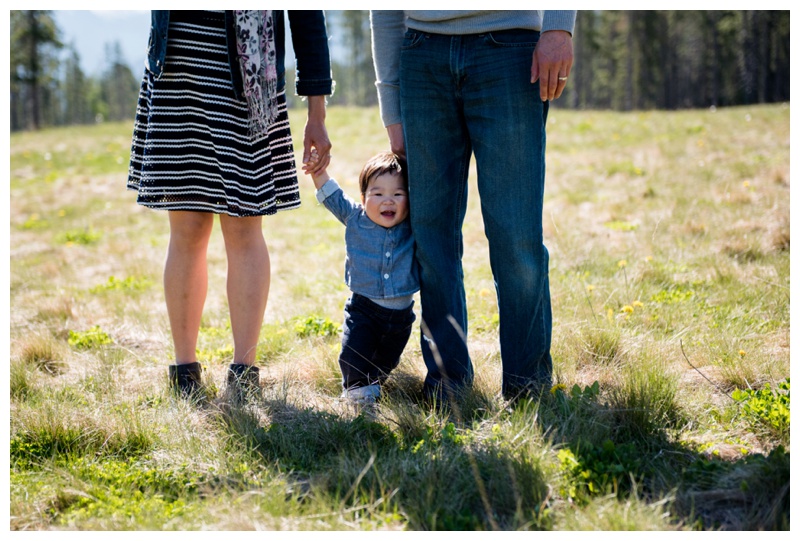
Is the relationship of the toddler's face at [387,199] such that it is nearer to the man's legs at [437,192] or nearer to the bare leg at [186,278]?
the man's legs at [437,192]

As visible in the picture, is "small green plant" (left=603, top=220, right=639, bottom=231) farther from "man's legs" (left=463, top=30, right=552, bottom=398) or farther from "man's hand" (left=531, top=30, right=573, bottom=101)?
"man's hand" (left=531, top=30, right=573, bottom=101)

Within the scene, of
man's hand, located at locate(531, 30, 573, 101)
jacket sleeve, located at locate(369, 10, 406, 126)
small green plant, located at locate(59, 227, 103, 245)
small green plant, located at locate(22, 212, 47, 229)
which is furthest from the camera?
small green plant, located at locate(22, 212, 47, 229)

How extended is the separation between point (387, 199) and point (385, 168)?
0.13 meters

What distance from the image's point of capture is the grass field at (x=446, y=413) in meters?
1.77

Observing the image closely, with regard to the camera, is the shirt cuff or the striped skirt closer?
the striped skirt

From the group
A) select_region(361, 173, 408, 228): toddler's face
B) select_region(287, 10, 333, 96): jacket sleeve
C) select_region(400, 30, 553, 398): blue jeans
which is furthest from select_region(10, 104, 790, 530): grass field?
select_region(287, 10, 333, 96): jacket sleeve

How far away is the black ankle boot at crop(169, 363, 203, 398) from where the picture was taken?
2.68m

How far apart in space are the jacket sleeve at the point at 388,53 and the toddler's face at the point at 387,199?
253mm

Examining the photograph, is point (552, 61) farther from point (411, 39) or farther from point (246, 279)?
point (246, 279)

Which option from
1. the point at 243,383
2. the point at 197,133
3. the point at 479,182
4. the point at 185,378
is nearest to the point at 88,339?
the point at 185,378

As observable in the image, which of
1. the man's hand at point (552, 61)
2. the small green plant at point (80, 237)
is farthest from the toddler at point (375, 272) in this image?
the small green plant at point (80, 237)

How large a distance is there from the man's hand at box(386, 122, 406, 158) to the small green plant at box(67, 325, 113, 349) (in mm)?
2090

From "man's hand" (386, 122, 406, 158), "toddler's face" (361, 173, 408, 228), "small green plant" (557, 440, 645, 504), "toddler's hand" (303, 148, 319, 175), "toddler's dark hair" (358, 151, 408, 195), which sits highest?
"man's hand" (386, 122, 406, 158)

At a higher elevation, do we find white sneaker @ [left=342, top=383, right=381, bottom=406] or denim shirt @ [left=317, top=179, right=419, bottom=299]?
denim shirt @ [left=317, top=179, right=419, bottom=299]
